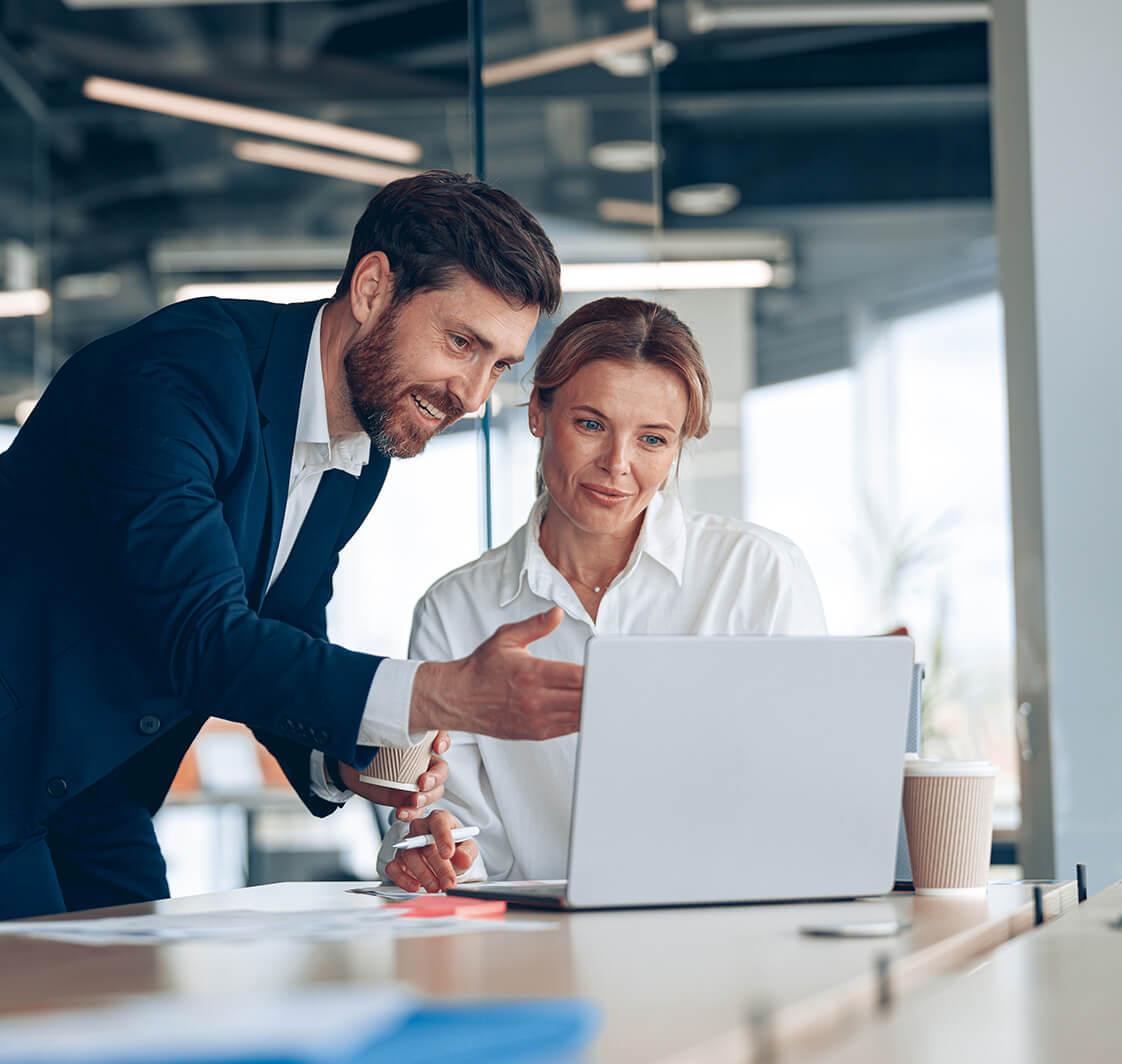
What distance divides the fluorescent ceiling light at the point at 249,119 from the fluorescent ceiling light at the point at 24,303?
35.2 inches

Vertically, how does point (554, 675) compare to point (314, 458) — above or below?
below

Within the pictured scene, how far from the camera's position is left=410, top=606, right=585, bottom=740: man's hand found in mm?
1353

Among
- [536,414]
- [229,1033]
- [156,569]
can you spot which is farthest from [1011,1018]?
[536,414]

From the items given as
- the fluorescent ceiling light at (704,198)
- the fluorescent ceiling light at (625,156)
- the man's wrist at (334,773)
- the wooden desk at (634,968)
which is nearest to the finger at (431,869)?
the man's wrist at (334,773)

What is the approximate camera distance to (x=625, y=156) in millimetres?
3500

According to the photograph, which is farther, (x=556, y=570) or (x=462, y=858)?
(x=556, y=570)

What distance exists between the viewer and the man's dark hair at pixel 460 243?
1.93 m

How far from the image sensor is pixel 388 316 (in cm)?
196

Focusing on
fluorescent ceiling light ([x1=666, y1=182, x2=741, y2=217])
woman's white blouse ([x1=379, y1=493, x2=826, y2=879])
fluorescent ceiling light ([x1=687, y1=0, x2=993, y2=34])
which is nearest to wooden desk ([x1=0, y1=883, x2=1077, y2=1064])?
woman's white blouse ([x1=379, y1=493, x2=826, y2=879])

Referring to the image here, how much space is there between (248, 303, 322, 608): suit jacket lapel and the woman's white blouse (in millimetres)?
281

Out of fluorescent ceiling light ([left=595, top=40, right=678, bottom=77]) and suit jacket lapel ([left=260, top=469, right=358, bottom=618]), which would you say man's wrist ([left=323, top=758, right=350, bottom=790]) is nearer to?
suit jacket lapel ([left=260, top=469, right=358, bottom=618])

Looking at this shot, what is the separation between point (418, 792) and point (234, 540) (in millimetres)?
409

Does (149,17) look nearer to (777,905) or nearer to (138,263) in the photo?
(138,263)

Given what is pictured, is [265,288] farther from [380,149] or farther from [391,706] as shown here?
[391,706]
